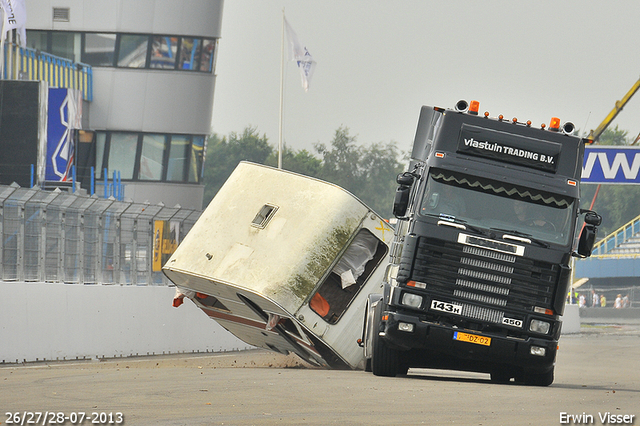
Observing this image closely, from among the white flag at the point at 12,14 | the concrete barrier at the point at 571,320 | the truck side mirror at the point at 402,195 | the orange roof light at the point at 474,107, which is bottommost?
the concrete barrier at the point at 571,320

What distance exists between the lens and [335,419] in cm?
927

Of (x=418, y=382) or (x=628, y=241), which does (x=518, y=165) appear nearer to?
(x=418, y=382)

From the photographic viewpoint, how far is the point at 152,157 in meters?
42.7

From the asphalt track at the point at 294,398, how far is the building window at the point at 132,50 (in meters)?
26.1

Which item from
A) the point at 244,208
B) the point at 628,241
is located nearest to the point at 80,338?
the point at 244,208

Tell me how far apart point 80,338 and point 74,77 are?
2270 centimetres

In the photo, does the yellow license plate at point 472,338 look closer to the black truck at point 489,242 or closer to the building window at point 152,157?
the black truck at point 489,242

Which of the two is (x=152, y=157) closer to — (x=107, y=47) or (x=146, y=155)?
(x=146, y=155)

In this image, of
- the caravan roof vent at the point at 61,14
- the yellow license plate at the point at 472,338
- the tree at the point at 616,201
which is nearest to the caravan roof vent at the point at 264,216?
the yellow license plate at the point at 472,338

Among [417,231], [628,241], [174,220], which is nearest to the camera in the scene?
[417,231]

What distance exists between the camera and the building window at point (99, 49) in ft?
136

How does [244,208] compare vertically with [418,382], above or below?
above

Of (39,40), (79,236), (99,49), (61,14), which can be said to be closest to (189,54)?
(99,49)

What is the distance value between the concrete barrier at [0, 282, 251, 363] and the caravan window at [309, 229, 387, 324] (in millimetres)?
5425
